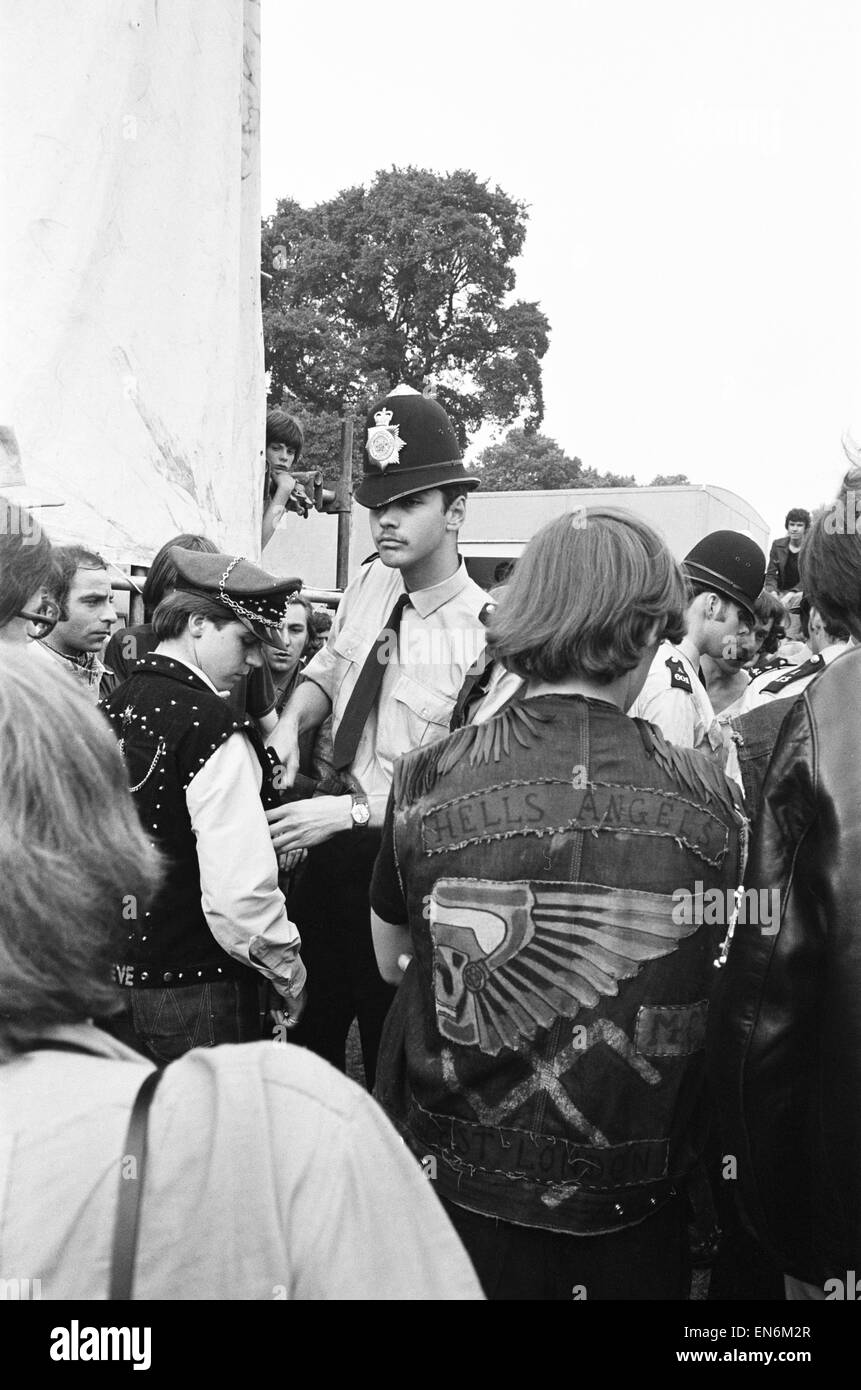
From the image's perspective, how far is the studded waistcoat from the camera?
2.72 m

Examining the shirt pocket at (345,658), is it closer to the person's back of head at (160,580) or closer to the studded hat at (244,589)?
the studded hat at (244,589)

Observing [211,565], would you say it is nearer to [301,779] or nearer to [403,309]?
[301,779]

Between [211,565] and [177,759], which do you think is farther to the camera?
[211,565]

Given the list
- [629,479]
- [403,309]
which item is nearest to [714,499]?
[403,309]

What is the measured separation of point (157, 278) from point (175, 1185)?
5820 mm

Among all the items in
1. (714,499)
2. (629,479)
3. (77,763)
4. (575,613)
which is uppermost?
(629,479)

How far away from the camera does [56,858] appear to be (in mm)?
1071

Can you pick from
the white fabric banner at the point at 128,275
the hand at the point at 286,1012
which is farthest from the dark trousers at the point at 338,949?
the white fabric banner at the point at 128,275

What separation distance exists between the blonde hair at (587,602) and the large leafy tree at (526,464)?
45.3 meters

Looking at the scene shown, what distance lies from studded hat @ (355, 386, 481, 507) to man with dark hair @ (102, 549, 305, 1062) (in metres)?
0.39

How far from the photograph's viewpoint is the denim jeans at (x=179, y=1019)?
277cm

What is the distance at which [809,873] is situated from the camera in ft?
5.78

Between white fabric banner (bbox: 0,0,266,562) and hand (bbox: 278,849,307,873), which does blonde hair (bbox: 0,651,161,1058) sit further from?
white fabric banner (bbox: 0,0,266,562)
